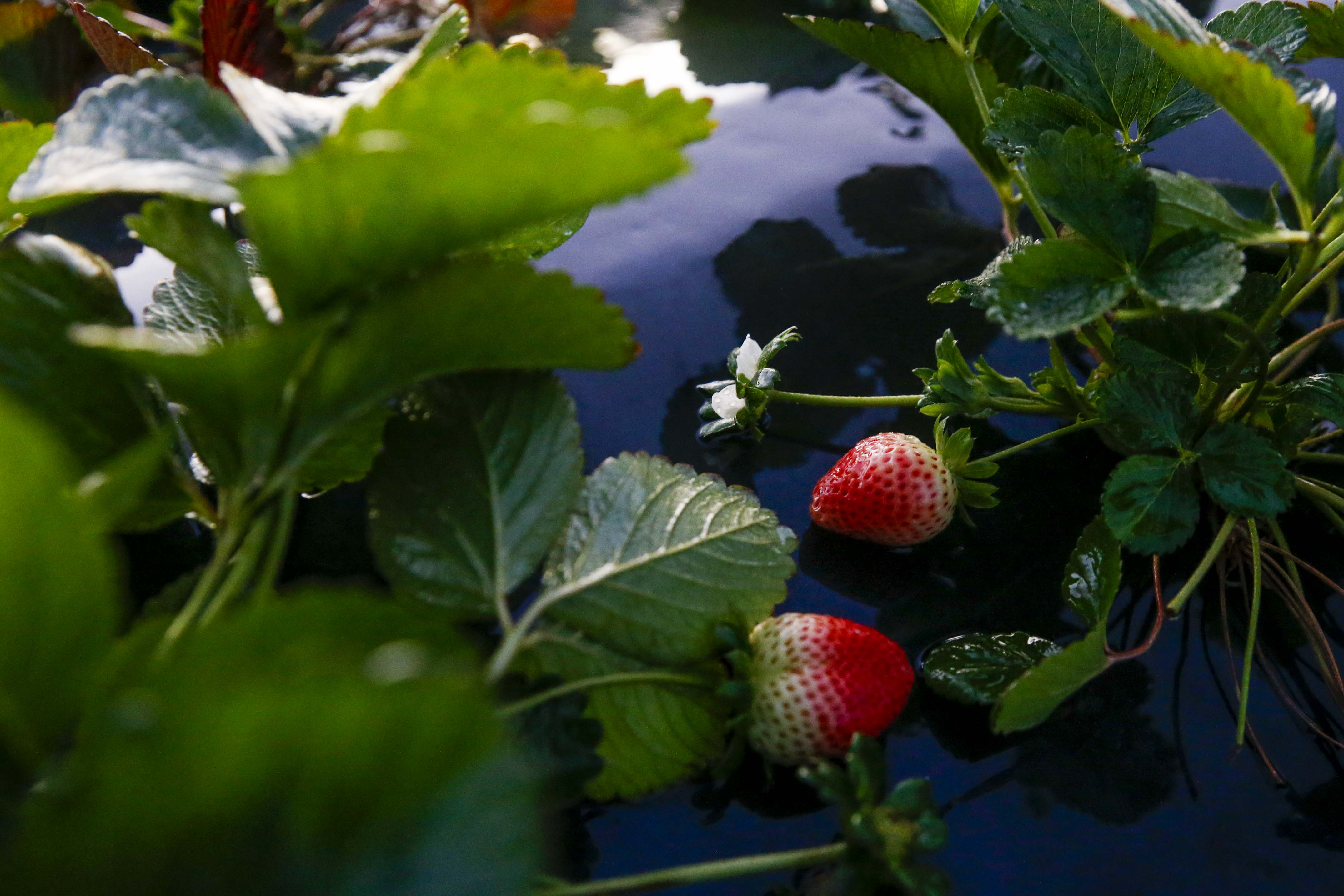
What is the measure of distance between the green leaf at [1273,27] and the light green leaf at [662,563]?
13.0 inches

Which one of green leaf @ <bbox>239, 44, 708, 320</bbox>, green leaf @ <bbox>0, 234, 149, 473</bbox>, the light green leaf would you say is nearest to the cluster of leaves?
the light green leaf

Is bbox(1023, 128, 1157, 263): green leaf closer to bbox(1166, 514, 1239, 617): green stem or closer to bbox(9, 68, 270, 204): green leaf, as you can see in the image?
bbox(1166, 514, 1239, 617): green stem

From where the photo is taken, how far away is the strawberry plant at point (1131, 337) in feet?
1.32

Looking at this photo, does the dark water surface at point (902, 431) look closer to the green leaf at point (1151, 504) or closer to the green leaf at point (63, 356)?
the green leaf at point (1151, 504)

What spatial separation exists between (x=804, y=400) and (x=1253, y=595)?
24cm

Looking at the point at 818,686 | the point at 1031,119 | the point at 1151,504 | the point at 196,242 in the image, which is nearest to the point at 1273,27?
the point at 1031,119

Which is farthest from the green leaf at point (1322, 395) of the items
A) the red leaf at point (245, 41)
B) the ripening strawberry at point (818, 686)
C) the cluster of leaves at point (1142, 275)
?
the red leaf at point (245, 41)

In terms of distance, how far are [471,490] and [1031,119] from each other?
0.32 metres

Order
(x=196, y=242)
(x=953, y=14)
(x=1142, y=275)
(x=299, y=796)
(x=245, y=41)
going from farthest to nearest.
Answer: (x=245, y=41), (x=953, y=14), (x=1142, y=275), (x=196, y=242), (x=299, y=796)

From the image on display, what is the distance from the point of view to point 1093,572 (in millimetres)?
448

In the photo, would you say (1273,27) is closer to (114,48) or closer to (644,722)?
(644,722)

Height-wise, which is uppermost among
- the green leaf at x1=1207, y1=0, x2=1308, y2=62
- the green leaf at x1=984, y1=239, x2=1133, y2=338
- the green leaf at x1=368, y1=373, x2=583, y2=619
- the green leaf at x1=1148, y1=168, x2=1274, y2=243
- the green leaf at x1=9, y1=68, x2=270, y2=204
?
the green leaf at x1=9, y1=68, x2=270, y2=204

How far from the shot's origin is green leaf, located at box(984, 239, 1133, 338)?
409mm

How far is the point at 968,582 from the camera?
1.64 ft
